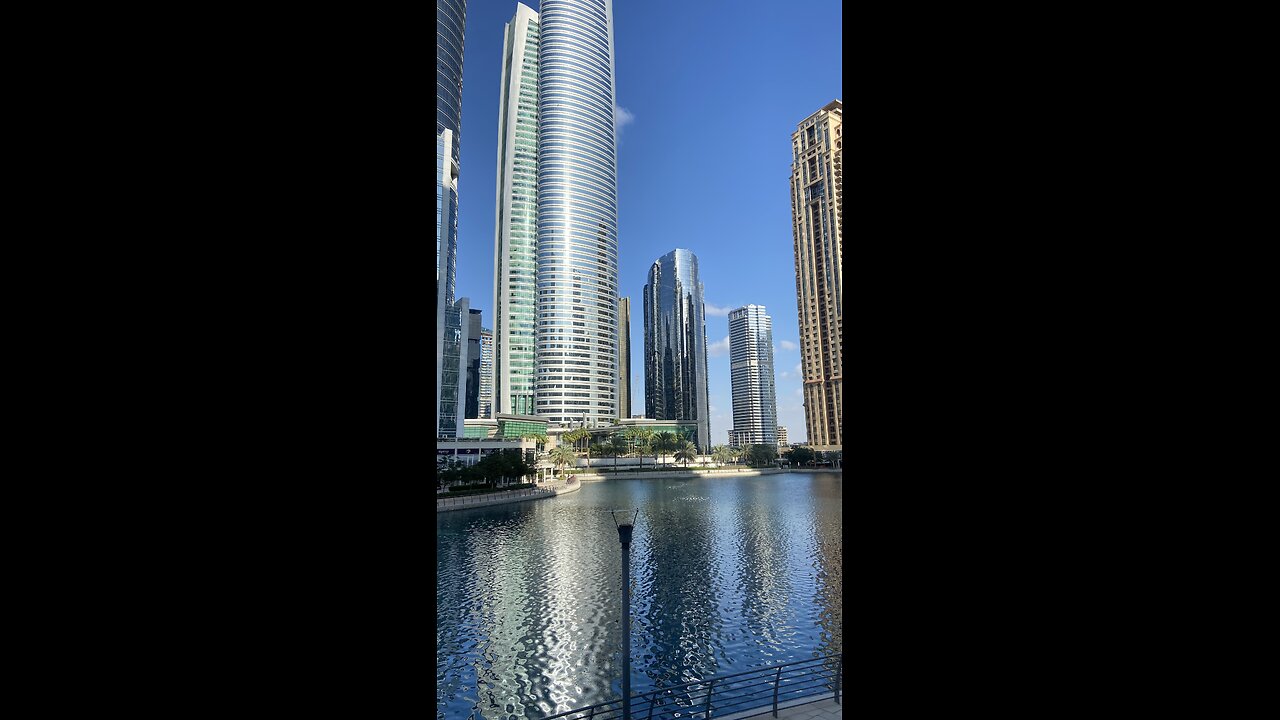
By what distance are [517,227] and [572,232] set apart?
37.1 feet

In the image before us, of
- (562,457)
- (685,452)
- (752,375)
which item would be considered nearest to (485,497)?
(562,457)

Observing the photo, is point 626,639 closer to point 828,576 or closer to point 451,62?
point 828,576

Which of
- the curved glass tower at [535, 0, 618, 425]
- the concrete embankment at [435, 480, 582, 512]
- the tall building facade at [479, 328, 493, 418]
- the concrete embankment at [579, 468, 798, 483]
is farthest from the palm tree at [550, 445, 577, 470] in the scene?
the tall building facade at [479, 328, 493, 418]

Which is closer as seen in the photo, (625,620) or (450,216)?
(625,620)

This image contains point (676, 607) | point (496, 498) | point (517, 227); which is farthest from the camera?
point (517, 227)

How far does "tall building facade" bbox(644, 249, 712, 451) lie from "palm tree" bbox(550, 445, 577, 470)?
97.0m

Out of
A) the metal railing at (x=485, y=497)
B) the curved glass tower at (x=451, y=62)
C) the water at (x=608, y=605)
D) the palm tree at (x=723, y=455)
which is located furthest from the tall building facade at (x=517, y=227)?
the water at (x=608, y=605)

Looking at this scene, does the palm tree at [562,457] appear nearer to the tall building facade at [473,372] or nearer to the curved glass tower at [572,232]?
the curved glass tower at [572,232]

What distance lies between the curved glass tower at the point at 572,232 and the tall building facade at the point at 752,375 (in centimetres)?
7880

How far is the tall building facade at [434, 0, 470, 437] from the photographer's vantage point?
61.2 m

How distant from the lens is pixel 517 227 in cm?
10488
